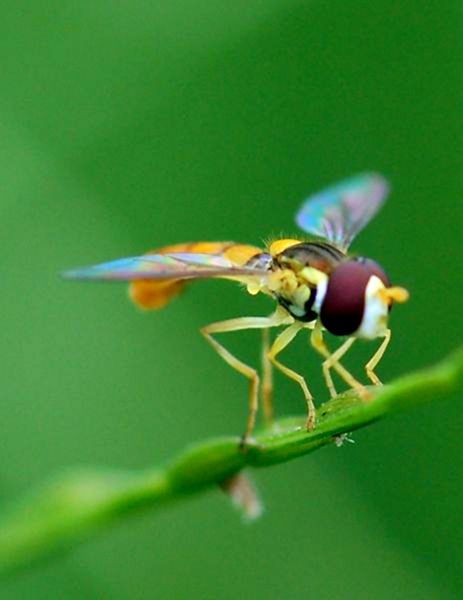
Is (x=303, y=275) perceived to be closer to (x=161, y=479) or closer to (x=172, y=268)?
(x=172, y=268)

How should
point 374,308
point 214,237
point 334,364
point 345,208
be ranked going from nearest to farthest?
1. point 374,308
2. point 334,364
3. point 345,208
4. point 214,237

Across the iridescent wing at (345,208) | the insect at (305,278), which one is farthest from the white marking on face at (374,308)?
the iridescent wing at (345,208)

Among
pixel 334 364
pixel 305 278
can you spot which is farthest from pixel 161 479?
pixel 305 278

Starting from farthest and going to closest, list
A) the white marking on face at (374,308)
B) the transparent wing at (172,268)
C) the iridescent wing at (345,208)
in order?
the iridescent wing at (345,208)
the white marking on face at (374,308)
the transparent wing at (172,268)

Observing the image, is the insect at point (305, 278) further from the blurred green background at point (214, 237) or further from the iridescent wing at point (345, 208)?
the blurred green background at point (214, 237)

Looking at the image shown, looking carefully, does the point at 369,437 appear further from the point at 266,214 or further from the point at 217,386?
the point at 266,214
